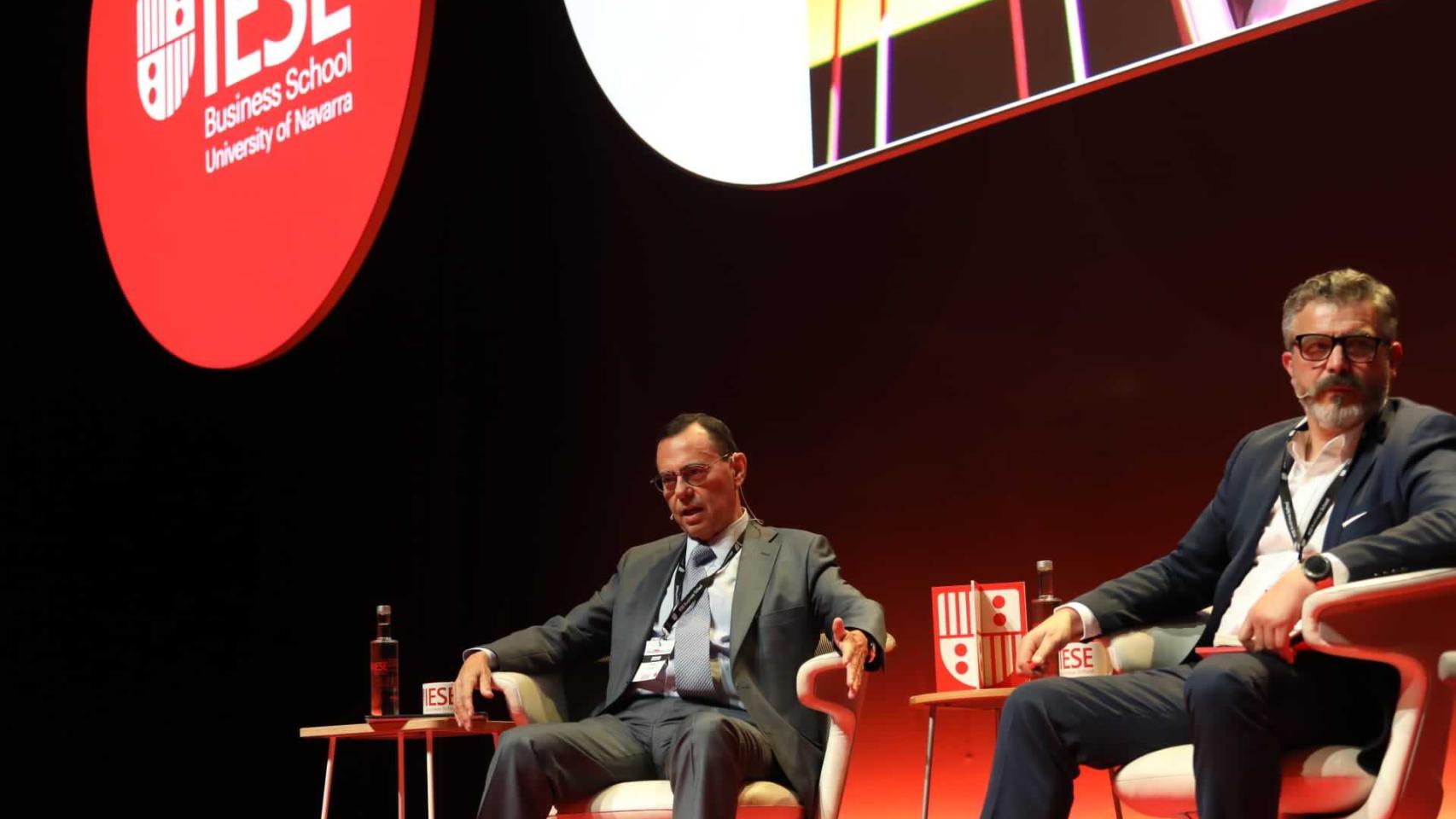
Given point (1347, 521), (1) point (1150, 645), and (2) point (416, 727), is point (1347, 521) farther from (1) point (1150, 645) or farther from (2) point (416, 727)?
(2) point (416, 727)

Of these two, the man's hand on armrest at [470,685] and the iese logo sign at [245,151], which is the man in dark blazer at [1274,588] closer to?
the man's hand on armrest at [470,685]

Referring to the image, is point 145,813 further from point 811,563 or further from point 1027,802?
point 1027,802

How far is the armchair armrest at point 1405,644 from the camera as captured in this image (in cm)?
205

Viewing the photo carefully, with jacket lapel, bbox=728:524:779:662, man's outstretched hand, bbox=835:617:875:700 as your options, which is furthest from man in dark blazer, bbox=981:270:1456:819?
jacket lapel, bbox=728:524:779:662

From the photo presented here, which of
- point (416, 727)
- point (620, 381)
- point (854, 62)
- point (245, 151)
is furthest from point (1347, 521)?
point (245, 151)

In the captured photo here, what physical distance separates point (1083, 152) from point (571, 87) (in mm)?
2077

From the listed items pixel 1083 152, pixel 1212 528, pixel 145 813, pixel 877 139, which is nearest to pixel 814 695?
pixel 1212 528

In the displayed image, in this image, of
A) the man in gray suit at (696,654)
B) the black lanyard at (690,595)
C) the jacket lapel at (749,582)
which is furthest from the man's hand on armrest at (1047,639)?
the black lanyard at (690,595)

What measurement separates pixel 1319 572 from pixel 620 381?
308cm

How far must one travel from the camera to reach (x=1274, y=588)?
2.15 metres

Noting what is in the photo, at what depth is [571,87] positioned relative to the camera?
5172 mm

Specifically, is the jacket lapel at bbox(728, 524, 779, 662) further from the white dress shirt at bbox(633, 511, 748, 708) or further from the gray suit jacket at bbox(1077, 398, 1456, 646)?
the gray suit jacket at bbox(1077, 398, 1456, 646)

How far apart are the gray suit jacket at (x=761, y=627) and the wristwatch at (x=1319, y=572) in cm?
84

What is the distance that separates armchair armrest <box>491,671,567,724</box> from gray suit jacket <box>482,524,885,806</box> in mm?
29
